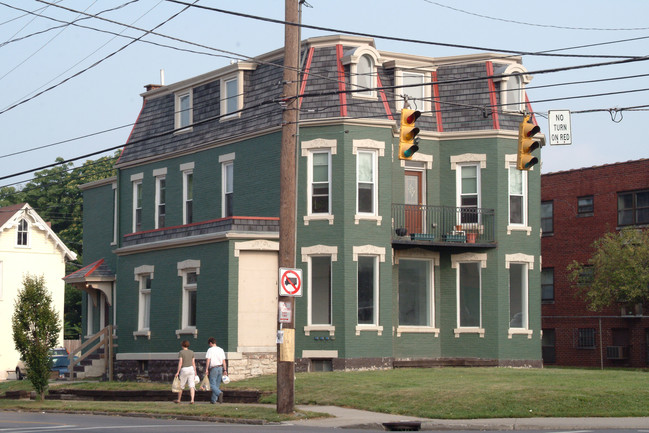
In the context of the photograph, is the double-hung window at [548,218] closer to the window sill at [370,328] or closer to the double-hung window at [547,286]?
the double-hung window at [547,286]

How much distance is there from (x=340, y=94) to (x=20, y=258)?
111ft

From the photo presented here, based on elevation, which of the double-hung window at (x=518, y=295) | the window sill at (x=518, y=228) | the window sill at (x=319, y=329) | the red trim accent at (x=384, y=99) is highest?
the red trim accent at (x=384, y=99)

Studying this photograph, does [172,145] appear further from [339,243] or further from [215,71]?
[339,243]

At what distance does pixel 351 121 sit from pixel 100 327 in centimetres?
1554

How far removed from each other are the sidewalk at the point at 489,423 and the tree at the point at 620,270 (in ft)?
75.2

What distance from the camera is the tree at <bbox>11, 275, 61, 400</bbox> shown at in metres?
29.4

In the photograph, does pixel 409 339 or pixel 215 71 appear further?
pixel 215 71

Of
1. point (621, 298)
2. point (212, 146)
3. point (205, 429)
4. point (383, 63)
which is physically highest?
point (383, 63)

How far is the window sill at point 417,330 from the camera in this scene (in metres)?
32.8

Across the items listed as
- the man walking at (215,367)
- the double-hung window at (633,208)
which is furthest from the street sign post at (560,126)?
the double-hung window at (633,208)

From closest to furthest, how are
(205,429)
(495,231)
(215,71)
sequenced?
(205,429)
(495,231)
(215,71)

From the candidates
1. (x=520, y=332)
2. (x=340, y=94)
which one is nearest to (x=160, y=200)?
(x=340, y=94)

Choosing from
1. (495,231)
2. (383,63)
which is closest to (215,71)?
(383,63)

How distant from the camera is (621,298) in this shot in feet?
144
